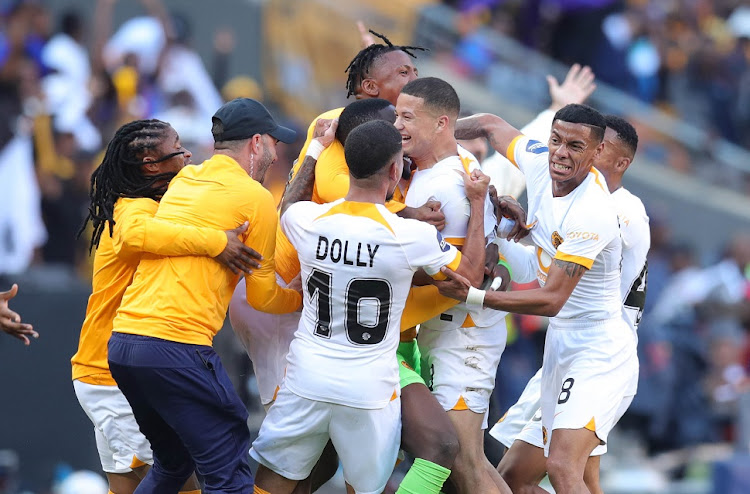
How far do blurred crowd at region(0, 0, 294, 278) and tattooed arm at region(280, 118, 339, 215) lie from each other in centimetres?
437

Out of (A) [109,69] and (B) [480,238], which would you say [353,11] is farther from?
(B) [480,238]

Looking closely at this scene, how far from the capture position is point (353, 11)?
1563cm

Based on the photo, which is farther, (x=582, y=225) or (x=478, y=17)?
(x=478, y=17)

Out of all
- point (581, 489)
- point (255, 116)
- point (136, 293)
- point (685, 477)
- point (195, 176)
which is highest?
point (255, 116)

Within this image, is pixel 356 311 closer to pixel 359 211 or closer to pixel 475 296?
pixel 359 211

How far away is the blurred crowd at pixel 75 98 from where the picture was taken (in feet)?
40.7

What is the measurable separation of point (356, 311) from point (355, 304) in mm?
38

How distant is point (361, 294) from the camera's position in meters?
6.11

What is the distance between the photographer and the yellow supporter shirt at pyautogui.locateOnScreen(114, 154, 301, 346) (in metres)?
6.21

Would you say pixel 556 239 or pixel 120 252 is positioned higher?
pixel 556 239

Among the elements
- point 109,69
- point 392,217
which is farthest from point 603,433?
point 109,69

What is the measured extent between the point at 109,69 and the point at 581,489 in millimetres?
9278

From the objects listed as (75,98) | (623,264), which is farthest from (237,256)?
(75,98)

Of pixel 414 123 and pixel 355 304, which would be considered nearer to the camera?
pixel 355 304
